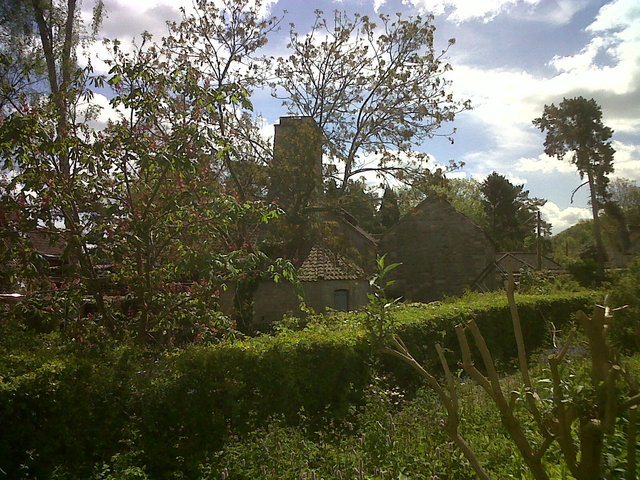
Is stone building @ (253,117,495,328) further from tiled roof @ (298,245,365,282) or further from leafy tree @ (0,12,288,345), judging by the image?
leafy tree @ (0,12,288,345)

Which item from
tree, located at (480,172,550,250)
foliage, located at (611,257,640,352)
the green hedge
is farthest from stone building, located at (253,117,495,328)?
tree, located at (480,172,550,250)

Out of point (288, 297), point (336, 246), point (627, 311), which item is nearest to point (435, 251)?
point (288, 297)

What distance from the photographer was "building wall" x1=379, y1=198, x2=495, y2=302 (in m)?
28.0

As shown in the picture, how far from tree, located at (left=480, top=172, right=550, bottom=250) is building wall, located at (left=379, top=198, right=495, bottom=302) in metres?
27.7

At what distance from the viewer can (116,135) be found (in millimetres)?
6719

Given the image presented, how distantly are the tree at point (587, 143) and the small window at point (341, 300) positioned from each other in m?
20.2

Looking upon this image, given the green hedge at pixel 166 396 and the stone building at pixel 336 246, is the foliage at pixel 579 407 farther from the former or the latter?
the stone building at pixel 336 246

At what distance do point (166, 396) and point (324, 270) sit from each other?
17.3m

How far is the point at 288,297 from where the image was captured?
2275cm

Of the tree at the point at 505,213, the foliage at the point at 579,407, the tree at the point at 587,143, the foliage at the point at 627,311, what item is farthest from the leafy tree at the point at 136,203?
the tree at the point at 505,213

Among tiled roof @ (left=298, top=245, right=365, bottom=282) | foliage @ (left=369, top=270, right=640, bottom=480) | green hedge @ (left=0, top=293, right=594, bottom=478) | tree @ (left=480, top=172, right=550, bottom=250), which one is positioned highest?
tree @ (left=480, top=172, right=550, bottom=250)

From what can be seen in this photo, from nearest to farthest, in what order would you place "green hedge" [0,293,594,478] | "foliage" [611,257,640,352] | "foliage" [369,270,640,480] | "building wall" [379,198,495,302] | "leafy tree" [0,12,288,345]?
"foliage" [369,270,640,480] → "green hedge" [0,293,594,478] → "leafy tree" [0,12,288,345] → "foliage" [611,257,640,352] → "building wall" [379,198,495,302]

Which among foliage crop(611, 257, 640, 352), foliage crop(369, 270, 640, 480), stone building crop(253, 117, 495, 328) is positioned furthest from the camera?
stone building crop(253, 117, 495, 328)

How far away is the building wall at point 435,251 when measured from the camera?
2797 cm
